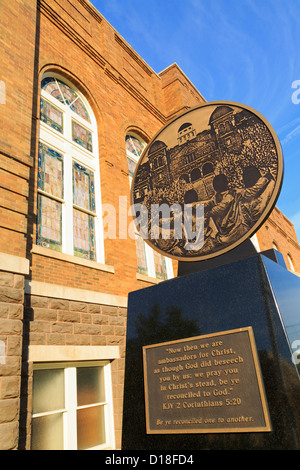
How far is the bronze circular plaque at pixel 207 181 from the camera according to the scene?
11.4 ft

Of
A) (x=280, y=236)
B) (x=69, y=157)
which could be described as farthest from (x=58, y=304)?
(x=280, y=236)

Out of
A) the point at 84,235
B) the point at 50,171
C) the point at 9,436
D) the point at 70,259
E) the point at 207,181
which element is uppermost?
the point at 50,171

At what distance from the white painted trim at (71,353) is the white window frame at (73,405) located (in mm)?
186

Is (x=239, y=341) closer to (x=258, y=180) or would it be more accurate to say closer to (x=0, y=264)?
(x=258, y=180)

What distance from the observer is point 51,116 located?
7855mm

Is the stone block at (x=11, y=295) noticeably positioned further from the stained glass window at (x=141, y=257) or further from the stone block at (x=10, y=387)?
the stained glass window at (x=141, y=257)

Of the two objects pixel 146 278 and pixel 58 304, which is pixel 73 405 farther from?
pixel 146 278

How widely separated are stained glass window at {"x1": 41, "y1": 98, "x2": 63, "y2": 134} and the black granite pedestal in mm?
5569

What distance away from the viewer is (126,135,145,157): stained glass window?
1061 centimetres

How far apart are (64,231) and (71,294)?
1.49 m

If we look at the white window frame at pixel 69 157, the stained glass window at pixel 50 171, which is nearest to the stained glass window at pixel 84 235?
the white window frame at pixel 69 157

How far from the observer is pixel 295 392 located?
8.23 feet

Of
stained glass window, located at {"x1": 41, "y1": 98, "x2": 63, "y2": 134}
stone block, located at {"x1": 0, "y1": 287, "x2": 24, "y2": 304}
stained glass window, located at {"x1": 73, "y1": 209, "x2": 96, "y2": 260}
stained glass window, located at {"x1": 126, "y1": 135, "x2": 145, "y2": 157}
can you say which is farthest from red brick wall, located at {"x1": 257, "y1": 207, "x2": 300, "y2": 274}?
stone block, located at {"x1": 0, "y1": 287, "x2": 24, "y2": 304}

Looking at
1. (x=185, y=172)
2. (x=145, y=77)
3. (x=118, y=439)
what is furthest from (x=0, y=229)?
A: (x=145, y=77)
